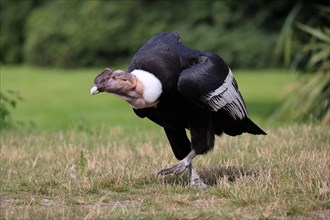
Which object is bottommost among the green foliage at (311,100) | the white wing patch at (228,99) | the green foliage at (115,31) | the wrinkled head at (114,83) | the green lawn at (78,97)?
the green lawn at (78,97)

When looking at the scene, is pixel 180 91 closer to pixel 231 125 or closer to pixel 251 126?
pixel 231 125

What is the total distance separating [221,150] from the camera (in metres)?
7.80

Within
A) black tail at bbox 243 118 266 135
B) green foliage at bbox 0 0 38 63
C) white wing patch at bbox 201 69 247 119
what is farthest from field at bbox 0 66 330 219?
green foliage at bbox 0 0 38 63

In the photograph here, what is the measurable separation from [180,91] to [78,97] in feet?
49.9

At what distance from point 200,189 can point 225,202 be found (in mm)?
527

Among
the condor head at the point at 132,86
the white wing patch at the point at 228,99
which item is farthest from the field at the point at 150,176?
the condor head at the point at 132,86

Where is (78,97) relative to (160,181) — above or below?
below

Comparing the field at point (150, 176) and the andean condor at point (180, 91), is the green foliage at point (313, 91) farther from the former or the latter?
the andean condor at point (180, 91)

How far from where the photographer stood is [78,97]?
20.4 m

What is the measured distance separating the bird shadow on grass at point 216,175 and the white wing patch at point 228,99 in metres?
0.52

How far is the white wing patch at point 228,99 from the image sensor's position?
562cm

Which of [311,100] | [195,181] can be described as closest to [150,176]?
[195,181]

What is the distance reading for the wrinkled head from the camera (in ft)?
16.7

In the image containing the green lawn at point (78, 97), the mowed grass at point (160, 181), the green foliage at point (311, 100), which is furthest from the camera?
the green lawn at point (78, 97)
